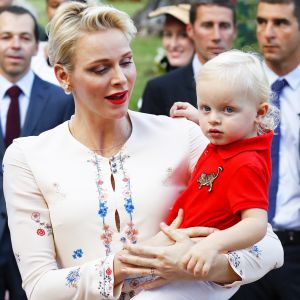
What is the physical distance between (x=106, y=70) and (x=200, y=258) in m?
0.85

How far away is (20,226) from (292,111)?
2833 millimetres

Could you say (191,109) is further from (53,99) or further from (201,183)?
(53,99)

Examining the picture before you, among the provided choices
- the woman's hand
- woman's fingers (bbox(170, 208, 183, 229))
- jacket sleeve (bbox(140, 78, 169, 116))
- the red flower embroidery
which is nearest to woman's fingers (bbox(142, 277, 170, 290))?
the woman's hand

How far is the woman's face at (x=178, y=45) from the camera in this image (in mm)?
8094

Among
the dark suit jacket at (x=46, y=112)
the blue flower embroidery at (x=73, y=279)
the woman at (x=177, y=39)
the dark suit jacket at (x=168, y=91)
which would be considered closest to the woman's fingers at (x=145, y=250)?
the blue flower embroidery at (x=73, y=279)

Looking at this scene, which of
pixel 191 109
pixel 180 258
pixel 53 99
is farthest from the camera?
pixel 53 99

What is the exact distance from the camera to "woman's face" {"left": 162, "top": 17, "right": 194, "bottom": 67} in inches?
319

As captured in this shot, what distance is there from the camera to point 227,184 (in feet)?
11.4

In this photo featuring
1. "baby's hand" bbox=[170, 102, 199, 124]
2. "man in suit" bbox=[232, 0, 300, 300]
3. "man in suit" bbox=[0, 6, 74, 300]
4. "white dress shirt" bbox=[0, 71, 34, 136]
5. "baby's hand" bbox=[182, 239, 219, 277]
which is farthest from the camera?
"white dress shirt" bbox=[0, 71, 34, 136]

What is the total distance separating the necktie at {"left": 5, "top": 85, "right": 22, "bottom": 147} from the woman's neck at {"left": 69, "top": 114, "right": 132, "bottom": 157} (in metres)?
2.38

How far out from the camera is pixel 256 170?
3.44m

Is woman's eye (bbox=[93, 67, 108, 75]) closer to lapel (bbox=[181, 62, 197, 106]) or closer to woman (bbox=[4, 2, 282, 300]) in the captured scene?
woman (bbox=[4, 2, 282, 300])

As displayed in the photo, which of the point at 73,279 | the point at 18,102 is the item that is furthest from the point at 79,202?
the point at 18,102

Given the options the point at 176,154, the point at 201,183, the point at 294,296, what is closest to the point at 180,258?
the point at 201,183
